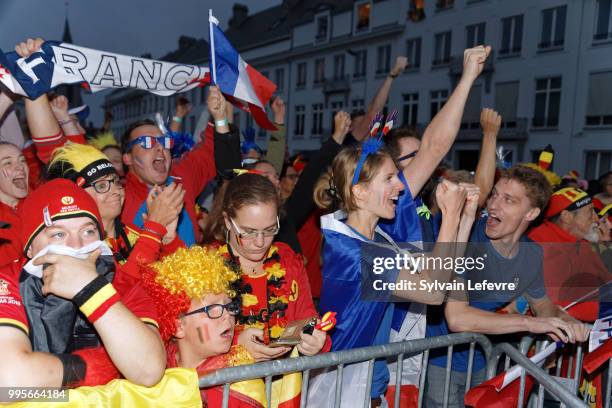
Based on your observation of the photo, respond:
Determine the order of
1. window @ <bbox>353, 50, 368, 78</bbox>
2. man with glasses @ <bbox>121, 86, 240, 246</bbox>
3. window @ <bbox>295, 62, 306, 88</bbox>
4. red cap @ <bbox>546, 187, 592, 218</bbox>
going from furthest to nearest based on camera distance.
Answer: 1. window @ <bbox>295, 62, 306, 88</bbox>
2. window @ <bbox>353, 50, 368, 78</bbox>
3. red cap @ <bbox>546, 187, 592, 218</bbox>
4. man with glasses @ <bbox>121, 86, 240, 246</bbox>

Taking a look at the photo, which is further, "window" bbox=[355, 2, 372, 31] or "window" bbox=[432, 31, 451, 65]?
"window" bbox=[355, 2, 372, 31]

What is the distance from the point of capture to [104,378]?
201 centimetres

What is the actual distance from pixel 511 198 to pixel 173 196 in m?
2.25

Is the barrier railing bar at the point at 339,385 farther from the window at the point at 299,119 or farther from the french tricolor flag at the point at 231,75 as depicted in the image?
the window at the point at 299,119

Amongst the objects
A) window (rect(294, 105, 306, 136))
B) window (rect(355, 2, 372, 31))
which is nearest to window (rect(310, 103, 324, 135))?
window (rect(294, 105, 306, 136))

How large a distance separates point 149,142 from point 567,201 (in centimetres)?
354

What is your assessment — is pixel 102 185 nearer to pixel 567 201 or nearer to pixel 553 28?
pixel 567 201

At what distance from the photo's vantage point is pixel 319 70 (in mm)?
37219

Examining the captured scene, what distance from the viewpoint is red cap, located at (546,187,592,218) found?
4.52 m

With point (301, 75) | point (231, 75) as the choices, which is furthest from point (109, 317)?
point (301, 75)

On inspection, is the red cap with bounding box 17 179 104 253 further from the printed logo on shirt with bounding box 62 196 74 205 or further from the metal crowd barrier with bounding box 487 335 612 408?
the metal crowd barrier with bounding box 487 335 612 408

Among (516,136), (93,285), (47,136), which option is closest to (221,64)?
(47,136)

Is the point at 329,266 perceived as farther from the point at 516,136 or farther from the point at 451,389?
the point at 516,136

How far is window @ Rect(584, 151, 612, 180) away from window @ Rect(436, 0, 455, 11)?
10.8 meters
